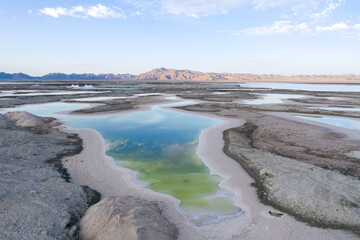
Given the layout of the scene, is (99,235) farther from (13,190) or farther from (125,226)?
(13,190)

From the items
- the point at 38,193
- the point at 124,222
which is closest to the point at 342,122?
the point at 124,222

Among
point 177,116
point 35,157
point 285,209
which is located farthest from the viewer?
point 177,116

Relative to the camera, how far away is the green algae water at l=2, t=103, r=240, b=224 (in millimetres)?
7258

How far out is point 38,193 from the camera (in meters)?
6.73

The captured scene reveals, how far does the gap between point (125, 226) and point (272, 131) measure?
12531 millimetres

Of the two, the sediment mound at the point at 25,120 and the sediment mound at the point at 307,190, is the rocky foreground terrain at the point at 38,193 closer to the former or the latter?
the sediment mound at the point at 25,120

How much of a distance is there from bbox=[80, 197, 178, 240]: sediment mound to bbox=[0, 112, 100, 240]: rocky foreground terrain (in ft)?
1.25

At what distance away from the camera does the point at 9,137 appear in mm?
12375

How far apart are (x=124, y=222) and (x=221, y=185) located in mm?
4025

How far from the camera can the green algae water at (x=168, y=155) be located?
286 inches

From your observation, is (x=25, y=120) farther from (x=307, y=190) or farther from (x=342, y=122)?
(x=342, y=122)

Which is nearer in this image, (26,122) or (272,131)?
(272,131)

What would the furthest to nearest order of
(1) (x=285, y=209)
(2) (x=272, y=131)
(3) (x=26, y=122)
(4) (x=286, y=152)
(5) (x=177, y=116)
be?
(5) (x=177, y=116), (3) (x=26, y=122), (2) (x=272, y=131), (4) (x=286, y=152), (1) (x=285, y=209)

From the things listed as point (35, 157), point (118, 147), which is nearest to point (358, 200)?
point (118, 147)
